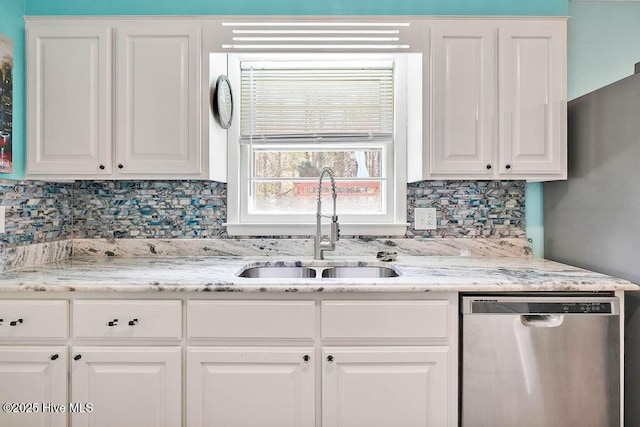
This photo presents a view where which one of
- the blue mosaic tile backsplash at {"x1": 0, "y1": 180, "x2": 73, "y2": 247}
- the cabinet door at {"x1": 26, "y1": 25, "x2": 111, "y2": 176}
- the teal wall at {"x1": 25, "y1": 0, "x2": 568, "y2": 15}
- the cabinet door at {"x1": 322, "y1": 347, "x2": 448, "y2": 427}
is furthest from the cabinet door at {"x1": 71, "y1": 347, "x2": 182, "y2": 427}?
the teal wall at {"x1": 25, "y1": 0, "x2": 568, "y2": 15}

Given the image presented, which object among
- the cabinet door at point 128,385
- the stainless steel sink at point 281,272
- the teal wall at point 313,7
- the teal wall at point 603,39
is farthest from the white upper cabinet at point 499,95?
the cabinet door at point 128,385

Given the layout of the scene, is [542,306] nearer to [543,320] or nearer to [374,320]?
[543,320]

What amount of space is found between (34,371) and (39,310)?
0.25 meters

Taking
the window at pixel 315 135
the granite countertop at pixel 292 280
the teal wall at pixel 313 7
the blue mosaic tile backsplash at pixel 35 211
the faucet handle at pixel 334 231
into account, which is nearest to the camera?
the granite countertop at pixel 292 280

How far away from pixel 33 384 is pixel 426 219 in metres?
2.04

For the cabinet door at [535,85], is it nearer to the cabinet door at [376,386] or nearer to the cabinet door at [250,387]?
the cabinet door at [376,386]

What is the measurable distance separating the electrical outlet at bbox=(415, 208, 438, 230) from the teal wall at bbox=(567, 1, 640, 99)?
3.51ft

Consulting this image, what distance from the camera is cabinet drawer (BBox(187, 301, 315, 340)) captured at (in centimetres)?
155

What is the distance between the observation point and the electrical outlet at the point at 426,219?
2254mm

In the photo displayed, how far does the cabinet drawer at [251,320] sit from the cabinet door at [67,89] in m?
1.04

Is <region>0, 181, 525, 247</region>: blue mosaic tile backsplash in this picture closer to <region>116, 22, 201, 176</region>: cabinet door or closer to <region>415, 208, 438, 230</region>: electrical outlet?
<region>415, 208, 438, 230</region>: electrical outlet

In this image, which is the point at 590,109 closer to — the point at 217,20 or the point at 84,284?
the point at 217,20

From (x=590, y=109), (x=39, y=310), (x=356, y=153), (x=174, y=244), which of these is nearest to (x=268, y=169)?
(x=356, y=153)

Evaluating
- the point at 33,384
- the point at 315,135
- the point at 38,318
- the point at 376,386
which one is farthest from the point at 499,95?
the point at 33,384
